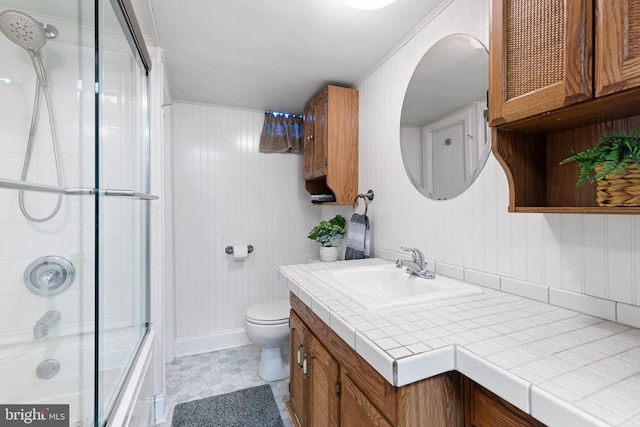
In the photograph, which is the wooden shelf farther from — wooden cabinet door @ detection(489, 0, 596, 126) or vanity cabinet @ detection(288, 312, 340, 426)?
vanity cabinet @ detection(288, 312, 340, 426)

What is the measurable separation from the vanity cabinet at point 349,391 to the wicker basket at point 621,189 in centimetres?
58

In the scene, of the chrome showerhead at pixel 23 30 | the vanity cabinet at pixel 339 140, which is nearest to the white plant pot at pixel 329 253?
the vanity cabinet at pixel 339 140

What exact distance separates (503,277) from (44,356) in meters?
2.02

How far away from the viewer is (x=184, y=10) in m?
1.42

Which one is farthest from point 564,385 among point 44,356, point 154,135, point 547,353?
point 154,135

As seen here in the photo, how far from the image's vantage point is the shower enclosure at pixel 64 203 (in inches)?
46.8

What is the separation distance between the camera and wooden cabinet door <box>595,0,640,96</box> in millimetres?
583

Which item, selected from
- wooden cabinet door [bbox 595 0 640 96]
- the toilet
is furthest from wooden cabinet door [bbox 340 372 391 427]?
the toilet

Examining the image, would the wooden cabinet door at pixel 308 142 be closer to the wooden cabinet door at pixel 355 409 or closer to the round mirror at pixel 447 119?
the round mirror at pixel 447 119

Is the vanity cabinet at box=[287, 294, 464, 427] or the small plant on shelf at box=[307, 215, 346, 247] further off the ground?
Result: the small plant on shelf at box=[307, 215, 346, 247]

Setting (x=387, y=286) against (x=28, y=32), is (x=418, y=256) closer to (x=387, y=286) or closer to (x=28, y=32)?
(x=387, y=286)

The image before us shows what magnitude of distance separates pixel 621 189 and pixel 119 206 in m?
1.88

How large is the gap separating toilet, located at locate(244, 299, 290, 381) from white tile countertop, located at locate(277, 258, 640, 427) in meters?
1.18

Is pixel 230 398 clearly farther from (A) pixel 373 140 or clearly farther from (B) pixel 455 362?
(A) pixel 373 140
